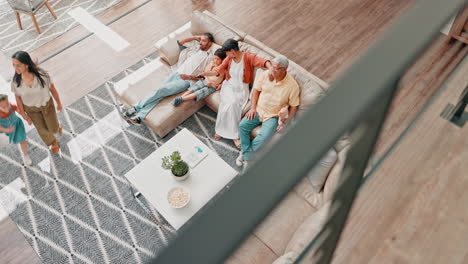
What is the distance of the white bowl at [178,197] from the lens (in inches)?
148

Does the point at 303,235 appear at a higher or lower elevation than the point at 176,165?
higher

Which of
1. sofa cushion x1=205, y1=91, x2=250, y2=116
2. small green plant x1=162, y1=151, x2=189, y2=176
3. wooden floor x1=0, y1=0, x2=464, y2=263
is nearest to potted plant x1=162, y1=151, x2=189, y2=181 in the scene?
small green plant x1=162, y1=151, x2=189, y2=176

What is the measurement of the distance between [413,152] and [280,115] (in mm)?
2693

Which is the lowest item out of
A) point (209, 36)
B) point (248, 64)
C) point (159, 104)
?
point (159, 104)

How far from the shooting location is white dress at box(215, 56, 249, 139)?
4367mm

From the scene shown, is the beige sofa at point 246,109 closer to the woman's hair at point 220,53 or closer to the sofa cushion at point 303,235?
the sofa cushion at point 303,235

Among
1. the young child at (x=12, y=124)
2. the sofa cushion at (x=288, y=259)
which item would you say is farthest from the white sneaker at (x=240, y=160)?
the young child at (x=12, y=124)

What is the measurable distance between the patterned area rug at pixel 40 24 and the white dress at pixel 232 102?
2.48m

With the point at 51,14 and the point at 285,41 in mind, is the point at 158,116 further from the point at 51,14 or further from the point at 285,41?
the point at 51,14

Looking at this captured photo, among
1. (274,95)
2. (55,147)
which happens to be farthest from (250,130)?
(55,147)

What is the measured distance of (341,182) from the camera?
56cm

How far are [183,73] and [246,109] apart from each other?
2.63 ft

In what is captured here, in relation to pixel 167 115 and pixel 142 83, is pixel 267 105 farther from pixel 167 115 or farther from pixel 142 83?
pixel 142 83

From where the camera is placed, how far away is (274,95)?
13.7ft
